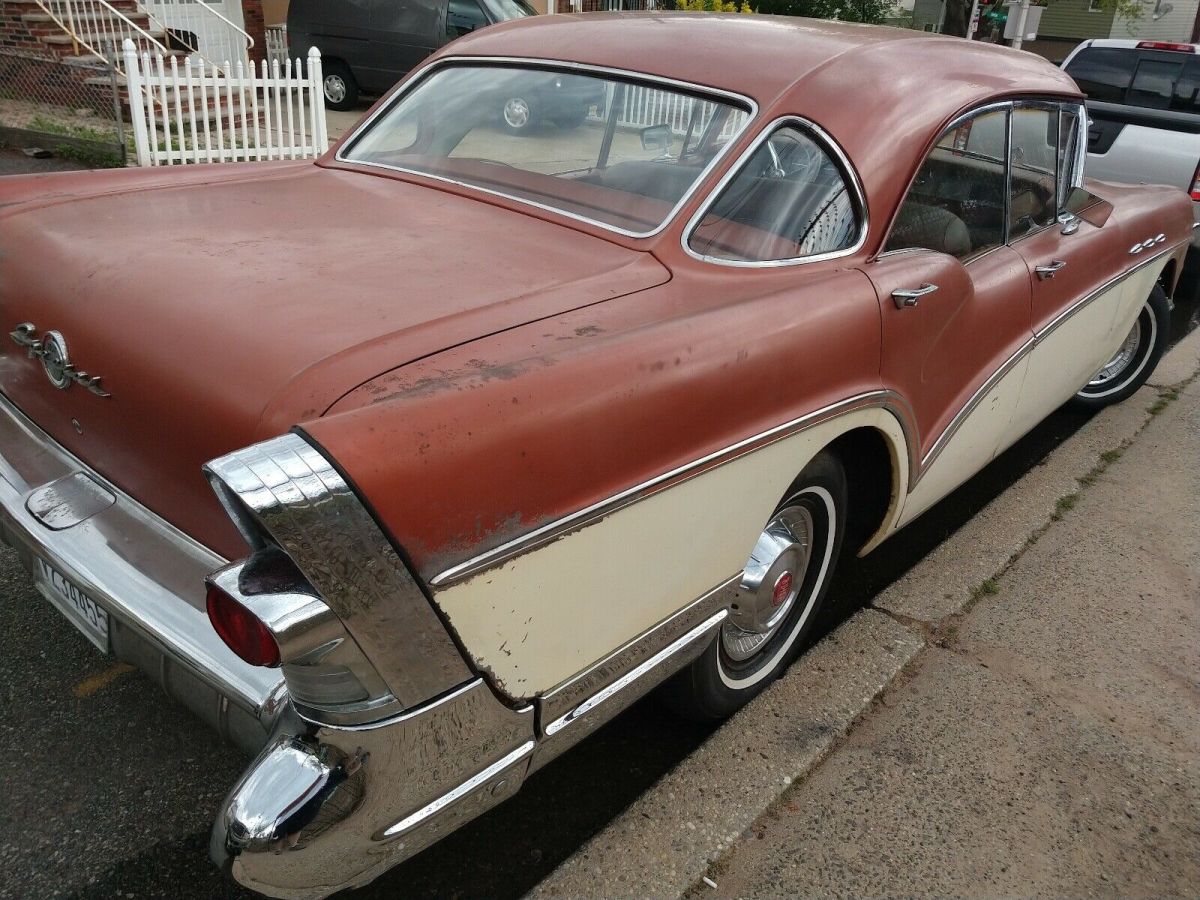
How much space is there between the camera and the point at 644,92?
289 centimetres

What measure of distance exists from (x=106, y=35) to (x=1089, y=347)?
9795mm

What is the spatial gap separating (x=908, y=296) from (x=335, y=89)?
1160 centimetres

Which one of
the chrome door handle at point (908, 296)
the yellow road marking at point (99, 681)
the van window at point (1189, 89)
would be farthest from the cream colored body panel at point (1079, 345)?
the van window at point (1189, 89)

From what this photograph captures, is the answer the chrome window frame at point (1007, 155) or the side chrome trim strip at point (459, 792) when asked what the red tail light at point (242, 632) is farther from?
the chrome window frame at point (1007, 155)

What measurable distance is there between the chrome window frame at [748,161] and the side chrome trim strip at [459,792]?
128 centimetres

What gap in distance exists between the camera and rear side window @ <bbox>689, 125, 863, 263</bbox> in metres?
2.50

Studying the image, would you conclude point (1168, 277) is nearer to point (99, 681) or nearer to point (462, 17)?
point (99, 681)

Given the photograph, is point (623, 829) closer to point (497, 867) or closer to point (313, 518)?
point (497, 867)

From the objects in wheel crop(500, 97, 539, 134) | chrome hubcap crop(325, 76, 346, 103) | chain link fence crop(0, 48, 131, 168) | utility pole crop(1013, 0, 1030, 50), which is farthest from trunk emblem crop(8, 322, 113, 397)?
utility pole crop(1013, 0, 1030, 50)

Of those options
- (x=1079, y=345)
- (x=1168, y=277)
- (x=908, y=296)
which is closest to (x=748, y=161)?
(x=908, y=296)

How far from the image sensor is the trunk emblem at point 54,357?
2010 mm

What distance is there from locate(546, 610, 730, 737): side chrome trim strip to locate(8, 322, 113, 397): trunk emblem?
1.13 meters

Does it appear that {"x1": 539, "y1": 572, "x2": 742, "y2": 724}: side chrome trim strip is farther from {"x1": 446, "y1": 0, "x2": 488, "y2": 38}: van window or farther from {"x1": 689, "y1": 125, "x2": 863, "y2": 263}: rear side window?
{"x1": 446, "y1": 0, "x2": 488, "y2": 38}: van window

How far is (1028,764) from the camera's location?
262 cm
